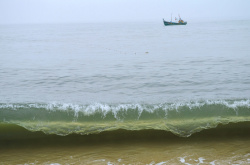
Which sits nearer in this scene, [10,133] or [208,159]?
[208,159]

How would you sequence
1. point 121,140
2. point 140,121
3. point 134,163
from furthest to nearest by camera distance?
1. point 140,121
2. point 121,140
3. point 134,163

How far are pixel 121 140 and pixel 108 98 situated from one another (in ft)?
8.80

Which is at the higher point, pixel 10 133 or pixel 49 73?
pixel 49 73

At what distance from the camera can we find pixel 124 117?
597cm

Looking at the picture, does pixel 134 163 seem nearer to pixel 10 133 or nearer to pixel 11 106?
pixel 10 133

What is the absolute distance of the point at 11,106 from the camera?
249 inches

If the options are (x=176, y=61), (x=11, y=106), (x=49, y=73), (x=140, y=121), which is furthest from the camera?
(x=176, y=61)

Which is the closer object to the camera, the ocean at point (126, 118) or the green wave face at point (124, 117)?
the ocean at point (126, 118)

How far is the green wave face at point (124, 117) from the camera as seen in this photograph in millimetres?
5410

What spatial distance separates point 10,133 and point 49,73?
5735mm

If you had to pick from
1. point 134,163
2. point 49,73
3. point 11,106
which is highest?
point 49,73

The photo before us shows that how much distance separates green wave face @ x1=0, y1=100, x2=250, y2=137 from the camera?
213 inches

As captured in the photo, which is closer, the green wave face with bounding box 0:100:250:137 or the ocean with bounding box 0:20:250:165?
the ocean with bounding box 0:20:250:165

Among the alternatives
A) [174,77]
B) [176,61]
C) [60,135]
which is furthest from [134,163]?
[176,61]
